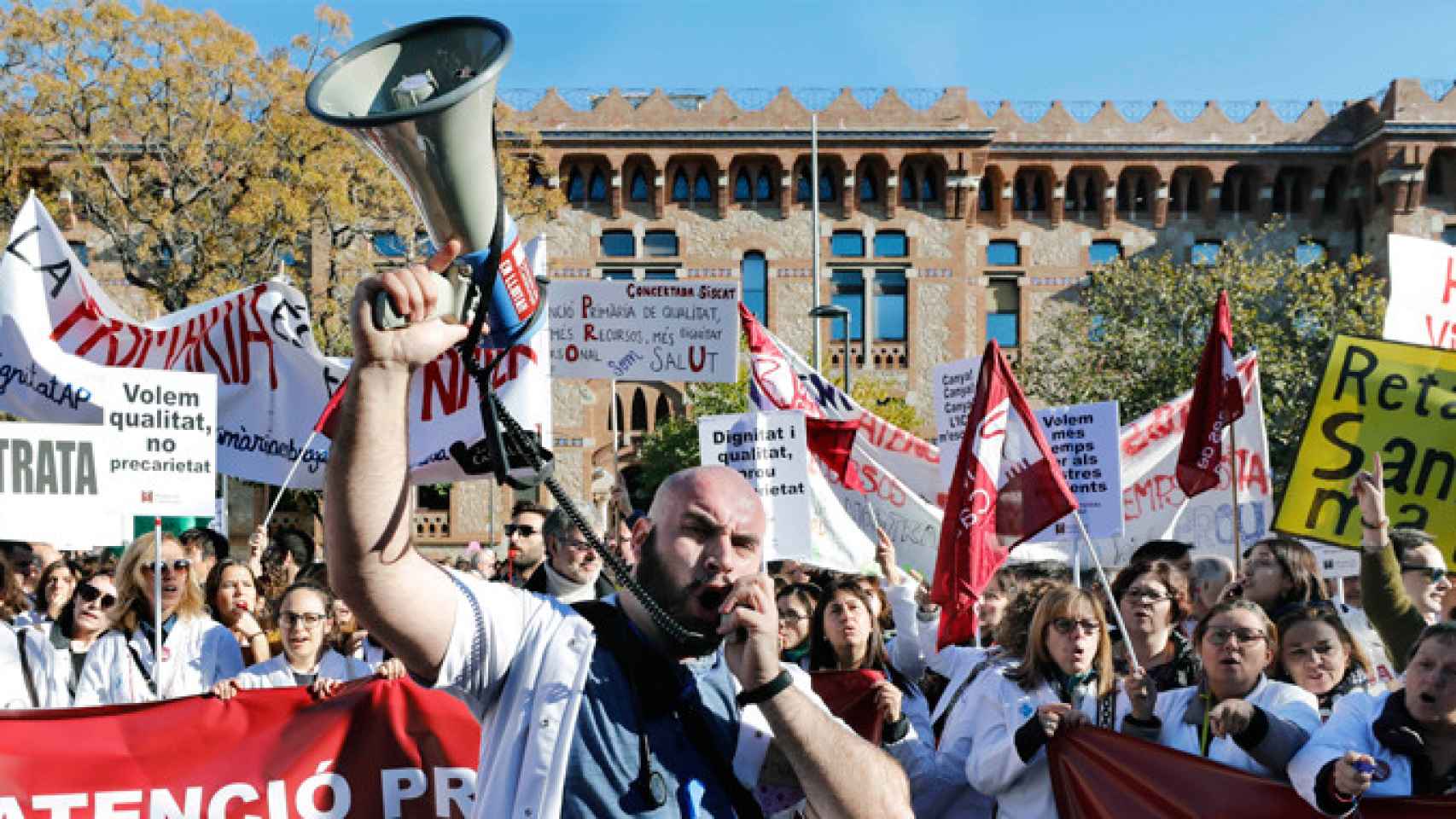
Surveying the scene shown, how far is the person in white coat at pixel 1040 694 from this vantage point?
16.3 ft

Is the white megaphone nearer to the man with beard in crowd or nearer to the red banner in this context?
the man with beard in crowd

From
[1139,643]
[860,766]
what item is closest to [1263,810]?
[1139,643]

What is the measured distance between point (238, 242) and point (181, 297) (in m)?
1.34

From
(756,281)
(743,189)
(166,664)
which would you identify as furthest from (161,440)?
(743,189)

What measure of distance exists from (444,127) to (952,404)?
8813 mm

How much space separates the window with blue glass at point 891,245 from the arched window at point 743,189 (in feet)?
11.2

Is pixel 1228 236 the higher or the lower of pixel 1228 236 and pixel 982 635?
the higher

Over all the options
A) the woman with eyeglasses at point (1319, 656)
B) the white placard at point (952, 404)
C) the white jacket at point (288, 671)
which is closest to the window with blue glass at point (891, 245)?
the white placard at point (952, 404)

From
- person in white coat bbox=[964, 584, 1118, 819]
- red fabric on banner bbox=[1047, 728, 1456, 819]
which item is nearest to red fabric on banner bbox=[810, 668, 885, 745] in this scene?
person in white coat bbox=[964, 584, 1118, 819]

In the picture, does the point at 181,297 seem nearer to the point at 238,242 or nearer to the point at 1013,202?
the point at 238,242

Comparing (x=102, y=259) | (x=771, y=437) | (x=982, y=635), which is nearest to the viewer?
(x=982, y=635)

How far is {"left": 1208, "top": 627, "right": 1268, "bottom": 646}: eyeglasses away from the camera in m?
→ 4.75

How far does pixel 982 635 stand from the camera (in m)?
7.75

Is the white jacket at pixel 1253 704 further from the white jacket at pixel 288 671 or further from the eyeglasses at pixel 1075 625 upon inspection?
the white jacket at pixel 288 671
